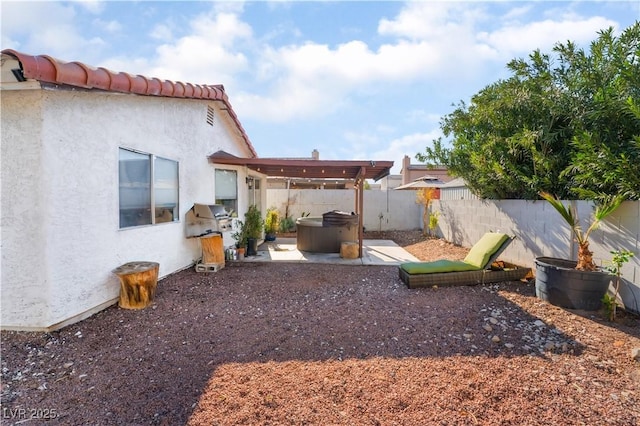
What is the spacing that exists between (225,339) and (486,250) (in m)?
5.07

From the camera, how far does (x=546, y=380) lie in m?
2.82

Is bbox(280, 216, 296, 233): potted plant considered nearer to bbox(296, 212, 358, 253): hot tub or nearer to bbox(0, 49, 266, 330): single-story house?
bbox(296, 212, 358, 253): hot tub

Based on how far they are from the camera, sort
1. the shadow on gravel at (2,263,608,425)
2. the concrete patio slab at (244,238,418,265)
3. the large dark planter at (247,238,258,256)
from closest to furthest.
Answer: the shadow on gravel at (2,263,608,425)
the concrete patio slab at (244,238,418,265)
the large dark planter at (247,238,258,256)

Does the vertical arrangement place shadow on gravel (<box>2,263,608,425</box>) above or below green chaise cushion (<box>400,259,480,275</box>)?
below

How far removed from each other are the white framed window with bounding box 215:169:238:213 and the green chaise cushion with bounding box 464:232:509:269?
6351 mm

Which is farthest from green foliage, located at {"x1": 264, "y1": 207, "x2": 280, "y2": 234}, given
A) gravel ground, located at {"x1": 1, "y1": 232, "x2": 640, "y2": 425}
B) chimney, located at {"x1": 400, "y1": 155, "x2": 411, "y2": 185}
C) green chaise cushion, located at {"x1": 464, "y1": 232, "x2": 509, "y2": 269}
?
chimney, located at {"x1": 400, "y1": 155, "x2": 411, "y2": 185}

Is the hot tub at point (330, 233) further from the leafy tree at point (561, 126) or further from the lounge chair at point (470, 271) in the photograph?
the leafy tree at point (561, 126)

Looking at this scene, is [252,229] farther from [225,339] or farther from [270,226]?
[225,339]

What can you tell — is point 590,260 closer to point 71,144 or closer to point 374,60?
point 374,60

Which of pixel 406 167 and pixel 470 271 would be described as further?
pixel 406 167

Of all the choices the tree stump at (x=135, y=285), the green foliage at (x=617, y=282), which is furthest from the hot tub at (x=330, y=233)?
the green foliage at (x=617, y=282)

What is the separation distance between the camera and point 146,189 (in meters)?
5.48

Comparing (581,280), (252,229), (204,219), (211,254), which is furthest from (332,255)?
(581,280)

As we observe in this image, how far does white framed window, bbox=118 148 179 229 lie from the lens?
4.93 meters
